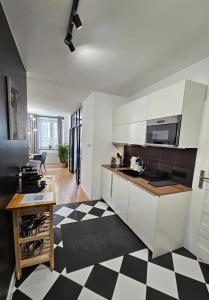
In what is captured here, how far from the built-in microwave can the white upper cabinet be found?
251 millimetres

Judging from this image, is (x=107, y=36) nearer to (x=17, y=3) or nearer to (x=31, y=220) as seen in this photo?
(x=17, y=3)

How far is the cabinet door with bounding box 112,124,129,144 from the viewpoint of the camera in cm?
268

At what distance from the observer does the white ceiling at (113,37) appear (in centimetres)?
113

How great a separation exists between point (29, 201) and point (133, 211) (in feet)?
4.70

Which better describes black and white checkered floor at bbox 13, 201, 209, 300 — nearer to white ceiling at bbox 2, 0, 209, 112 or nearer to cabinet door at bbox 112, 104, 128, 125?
cabinet door at bbox 112, 104, 128, 125

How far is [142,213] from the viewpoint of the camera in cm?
184

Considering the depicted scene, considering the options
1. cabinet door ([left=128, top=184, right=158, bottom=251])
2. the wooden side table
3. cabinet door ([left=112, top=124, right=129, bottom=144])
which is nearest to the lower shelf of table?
the wooden side table

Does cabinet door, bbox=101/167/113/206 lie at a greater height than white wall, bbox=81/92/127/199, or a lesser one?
lesser

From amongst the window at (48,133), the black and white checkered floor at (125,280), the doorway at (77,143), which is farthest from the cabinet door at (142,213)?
the window at (48,133)

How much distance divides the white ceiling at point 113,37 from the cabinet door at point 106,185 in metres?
1.84

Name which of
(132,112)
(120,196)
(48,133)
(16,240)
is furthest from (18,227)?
(48,133)

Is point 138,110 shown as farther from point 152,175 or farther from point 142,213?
point 142,213

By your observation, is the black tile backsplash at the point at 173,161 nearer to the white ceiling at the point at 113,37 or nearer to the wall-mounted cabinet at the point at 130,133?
the wall-mounted cabinet at the point at 130,133

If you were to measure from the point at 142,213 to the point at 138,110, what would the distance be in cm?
164
